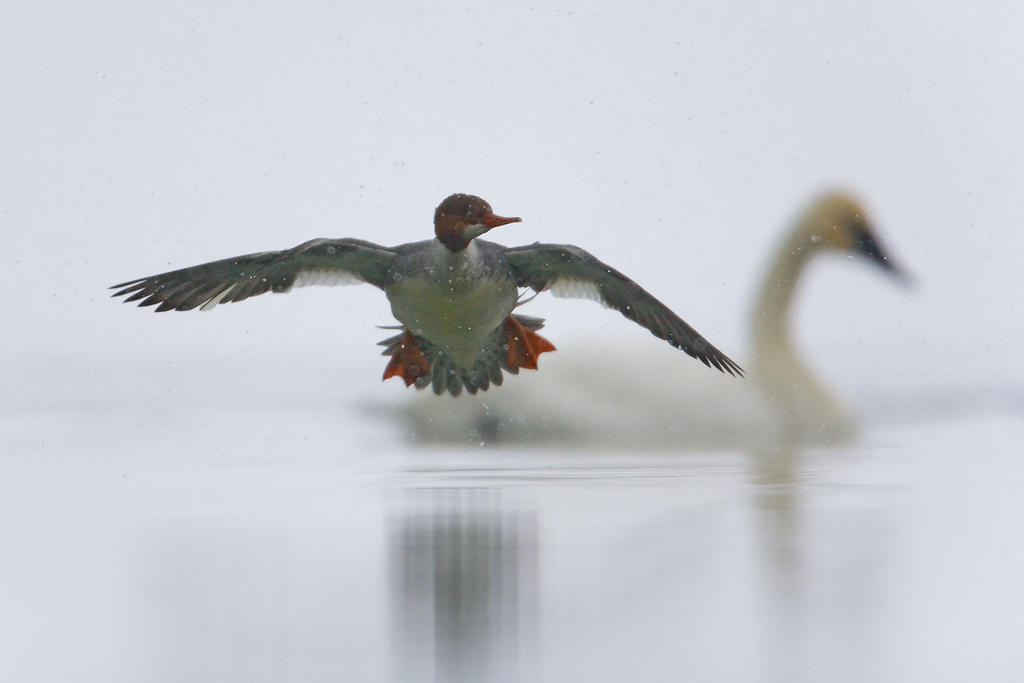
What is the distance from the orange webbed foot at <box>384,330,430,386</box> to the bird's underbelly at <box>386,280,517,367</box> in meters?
0.13

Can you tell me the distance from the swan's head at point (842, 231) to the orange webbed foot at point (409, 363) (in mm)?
5101

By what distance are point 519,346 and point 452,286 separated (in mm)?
604

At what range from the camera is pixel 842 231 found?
10.3 metres

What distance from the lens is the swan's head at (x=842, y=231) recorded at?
10.3m

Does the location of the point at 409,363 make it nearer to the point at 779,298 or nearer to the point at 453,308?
the point at 453,308

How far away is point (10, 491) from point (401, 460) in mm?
1788

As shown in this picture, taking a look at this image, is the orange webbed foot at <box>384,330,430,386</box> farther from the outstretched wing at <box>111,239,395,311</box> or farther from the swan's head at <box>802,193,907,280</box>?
the swan's head at <box>802,193,907,280</box>

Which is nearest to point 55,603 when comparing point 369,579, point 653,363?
point 369,579

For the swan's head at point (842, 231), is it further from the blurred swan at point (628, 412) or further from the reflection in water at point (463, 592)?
the reflection in water at point (463, 592)

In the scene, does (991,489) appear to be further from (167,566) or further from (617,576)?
(167,566)

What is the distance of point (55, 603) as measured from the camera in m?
3.07

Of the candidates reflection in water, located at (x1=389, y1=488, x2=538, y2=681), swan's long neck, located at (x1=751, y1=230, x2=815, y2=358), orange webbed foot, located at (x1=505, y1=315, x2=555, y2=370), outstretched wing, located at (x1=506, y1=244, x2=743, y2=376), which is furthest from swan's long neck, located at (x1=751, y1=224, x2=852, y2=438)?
reflection in water, located at (x1=389, y1=488, x2=538, y2=681)

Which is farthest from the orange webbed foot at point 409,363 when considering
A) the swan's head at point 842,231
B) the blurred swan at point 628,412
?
the swan's head at point 842,231

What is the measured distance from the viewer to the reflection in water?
8.30 feet
